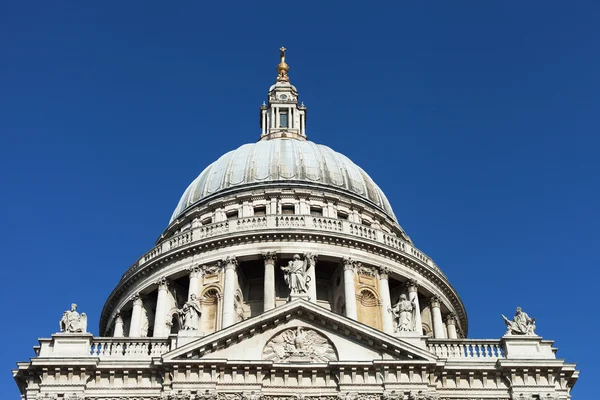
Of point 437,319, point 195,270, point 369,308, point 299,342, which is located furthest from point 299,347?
point 437,319

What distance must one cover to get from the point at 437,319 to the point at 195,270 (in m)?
14.8

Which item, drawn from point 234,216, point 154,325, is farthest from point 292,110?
point 154,325

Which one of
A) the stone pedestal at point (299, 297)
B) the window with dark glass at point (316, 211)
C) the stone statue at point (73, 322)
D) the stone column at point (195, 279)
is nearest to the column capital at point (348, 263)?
the window with dark glass at point (316, 211)

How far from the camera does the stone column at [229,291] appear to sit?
1869 inches

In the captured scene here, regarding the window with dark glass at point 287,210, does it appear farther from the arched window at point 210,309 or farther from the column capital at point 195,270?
the arched window at point 210,309

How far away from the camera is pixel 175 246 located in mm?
52031

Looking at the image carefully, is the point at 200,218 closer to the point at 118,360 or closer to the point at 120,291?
the point at 120,291

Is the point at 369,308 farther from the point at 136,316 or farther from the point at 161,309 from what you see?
the point at 136,316

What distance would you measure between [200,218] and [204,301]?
8223 millimetres

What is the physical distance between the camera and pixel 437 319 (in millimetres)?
52219

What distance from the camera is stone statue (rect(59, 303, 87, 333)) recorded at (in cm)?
3597

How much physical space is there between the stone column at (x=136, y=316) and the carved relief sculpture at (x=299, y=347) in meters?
16.9

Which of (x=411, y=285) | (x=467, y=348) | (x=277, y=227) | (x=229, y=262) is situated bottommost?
(x=467, y=348)

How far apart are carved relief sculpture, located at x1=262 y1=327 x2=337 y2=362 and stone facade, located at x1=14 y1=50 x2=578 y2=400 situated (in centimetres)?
5
